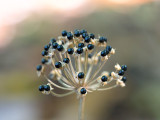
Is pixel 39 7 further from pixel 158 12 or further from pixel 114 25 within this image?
pixel 158 12

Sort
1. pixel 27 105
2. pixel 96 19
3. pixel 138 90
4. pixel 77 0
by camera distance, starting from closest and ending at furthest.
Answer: pixel 138 90, pixel 27 105, pixel 96 19, pixel 77 0

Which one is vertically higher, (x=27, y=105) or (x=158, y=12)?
(x=158, y=12)

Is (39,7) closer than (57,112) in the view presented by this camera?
No

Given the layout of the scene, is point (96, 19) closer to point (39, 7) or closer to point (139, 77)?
point (139, 77)

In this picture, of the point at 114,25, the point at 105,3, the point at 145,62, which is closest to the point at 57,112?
the point at 145,62

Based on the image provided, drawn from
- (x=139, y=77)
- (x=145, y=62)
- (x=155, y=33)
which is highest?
(x=155, y=33)

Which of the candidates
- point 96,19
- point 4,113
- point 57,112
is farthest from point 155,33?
point 4,113

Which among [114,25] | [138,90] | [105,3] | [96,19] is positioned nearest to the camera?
[138,90]
